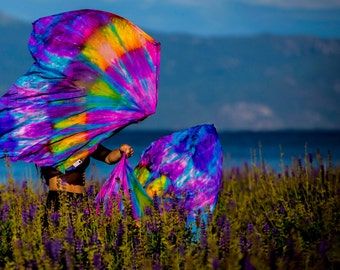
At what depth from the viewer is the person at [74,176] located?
607cm

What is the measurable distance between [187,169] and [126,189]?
63cm

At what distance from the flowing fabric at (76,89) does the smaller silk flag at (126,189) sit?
28 cm

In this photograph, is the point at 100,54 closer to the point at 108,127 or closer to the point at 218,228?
the point at 108,127

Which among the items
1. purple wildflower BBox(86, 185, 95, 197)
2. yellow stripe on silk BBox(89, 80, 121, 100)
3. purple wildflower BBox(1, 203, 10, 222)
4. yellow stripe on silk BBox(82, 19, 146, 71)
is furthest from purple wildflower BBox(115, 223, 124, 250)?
yellow stripe on silk BBox(82, 19, 146, 71)

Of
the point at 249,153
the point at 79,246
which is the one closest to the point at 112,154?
the point at 79,246

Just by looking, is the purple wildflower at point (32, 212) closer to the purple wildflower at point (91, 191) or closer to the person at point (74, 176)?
the purple wildflower at point (91, 191)

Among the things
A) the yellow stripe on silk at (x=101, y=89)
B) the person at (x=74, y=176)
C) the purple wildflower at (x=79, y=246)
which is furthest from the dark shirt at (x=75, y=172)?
the purple wildflower at (x=79, y=246)

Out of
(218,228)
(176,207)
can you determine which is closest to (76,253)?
(176,207)

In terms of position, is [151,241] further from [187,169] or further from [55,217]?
[187,169]

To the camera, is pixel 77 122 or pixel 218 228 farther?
pixel 77 122

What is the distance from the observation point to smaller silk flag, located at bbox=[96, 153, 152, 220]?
5953 mm

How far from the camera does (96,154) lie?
622cm

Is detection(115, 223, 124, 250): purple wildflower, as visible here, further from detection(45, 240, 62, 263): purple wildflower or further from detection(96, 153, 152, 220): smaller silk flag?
detection(96, 153, 152, 220): smaller silk flag

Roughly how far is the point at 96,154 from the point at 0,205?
0.85m
